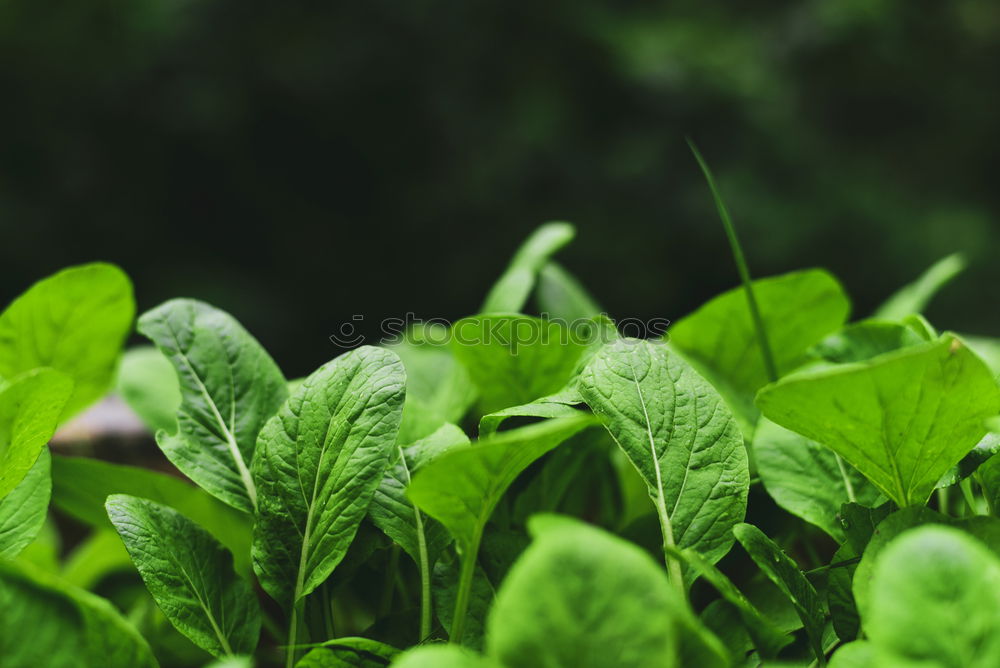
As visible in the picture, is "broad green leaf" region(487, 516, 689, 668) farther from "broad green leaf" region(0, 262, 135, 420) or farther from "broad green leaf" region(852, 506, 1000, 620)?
"broad green leaf" region(0, 262, 135, 420)

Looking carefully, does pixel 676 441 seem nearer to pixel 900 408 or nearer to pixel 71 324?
pixel 900 408

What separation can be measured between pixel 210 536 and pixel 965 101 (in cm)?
336

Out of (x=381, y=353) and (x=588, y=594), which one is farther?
(x=381, y=353)

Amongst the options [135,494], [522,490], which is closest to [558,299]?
[522,490]

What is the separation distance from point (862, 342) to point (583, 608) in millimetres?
256

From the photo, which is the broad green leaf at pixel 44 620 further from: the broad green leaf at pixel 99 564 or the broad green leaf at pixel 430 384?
the broad green leaf at pixel 99 564

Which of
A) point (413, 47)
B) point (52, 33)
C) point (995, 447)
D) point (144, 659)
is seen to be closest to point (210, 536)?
point (144, 659)

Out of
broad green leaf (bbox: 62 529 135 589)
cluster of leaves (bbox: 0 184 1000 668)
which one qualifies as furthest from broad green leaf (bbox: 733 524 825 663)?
broad green leaf (bbox: 62 529 135 589)

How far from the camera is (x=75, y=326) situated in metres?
0.46

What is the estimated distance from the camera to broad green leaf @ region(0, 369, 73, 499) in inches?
11.6

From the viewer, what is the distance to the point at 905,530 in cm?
30

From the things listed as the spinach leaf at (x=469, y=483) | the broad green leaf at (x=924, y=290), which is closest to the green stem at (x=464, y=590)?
the spinach leaf at (x=469, y=483)

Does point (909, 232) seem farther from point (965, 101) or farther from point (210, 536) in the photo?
point (210, 536)

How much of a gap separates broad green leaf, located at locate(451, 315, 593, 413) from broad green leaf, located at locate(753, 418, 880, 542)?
93mm
